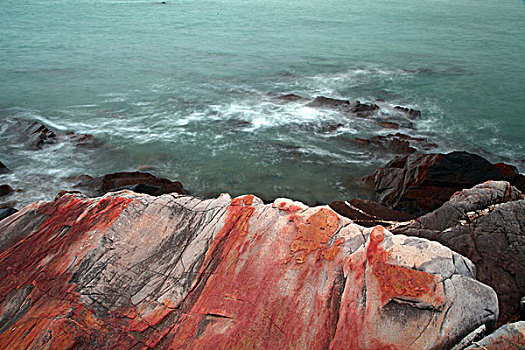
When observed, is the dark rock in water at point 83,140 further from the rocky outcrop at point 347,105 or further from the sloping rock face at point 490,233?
the sloping rock face at point 490,233

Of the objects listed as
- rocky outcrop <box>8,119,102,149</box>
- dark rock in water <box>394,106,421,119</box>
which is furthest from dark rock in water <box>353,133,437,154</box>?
rocky outcrop <box>8,119,102,149</box>

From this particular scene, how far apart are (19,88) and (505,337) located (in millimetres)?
24125

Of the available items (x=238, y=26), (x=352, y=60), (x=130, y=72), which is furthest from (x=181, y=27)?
(x=352, y=60)

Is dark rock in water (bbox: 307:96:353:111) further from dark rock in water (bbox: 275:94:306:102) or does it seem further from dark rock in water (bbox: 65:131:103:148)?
dark rock in water (bbox: 65:131:103:148)

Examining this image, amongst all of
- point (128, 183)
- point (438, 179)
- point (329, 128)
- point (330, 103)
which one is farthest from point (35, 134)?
point (438, 179)

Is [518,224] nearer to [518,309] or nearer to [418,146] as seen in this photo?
[518,309]

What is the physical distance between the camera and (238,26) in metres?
38.3

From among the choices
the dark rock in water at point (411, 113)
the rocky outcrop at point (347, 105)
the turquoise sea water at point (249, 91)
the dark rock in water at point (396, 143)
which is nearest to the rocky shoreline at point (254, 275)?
the turquoise sea water at point (249, 91)

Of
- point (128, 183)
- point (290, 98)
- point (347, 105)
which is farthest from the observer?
point (290, 98)

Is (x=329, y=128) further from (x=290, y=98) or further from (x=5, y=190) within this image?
(x=5, y=190)

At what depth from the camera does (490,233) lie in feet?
20.9

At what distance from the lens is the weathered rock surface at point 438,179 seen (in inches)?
390

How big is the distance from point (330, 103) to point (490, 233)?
42.8ft

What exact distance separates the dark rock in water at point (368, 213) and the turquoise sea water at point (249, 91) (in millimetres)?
1826
